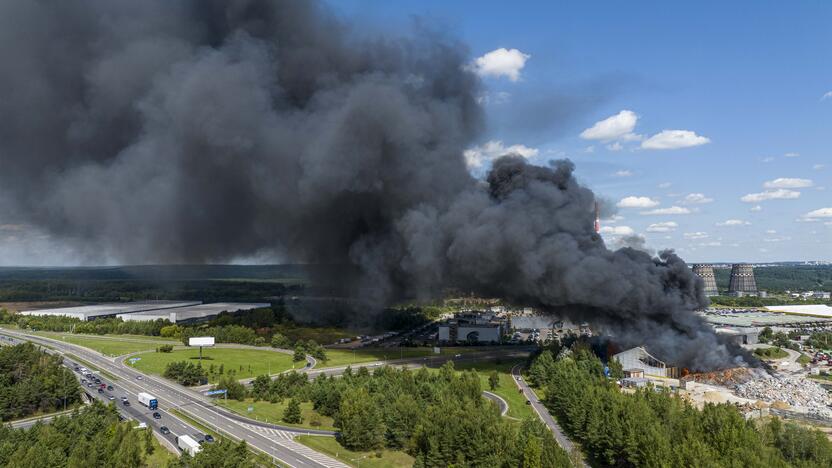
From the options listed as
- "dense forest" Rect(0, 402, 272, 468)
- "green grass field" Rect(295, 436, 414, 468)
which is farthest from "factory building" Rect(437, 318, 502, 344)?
"dense forest" Rect(0, 402, 272, 468)

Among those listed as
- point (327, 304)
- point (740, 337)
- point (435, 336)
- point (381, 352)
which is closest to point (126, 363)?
point (381, 352)

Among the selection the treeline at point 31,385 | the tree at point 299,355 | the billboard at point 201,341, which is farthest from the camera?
the billboard at point 201,341

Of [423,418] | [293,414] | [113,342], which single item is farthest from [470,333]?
[423,418]

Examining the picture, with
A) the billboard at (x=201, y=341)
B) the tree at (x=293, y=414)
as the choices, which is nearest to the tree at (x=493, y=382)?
the tree at (x=293, y=414)

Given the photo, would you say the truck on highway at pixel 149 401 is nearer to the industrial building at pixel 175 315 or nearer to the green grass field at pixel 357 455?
the green grass field at pixel 357 455

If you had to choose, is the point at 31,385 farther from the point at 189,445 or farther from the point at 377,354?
the point at 377,354

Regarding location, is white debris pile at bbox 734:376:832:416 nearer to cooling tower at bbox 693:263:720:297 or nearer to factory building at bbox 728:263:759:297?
cooling tower at bbox 693:263:720:297
